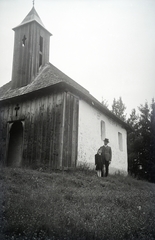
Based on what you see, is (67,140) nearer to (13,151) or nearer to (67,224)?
(13,151)

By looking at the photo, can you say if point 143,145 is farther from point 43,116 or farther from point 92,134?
point 43,116

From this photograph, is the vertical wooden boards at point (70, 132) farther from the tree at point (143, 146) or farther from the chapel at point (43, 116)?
the tree at point (143, 146)

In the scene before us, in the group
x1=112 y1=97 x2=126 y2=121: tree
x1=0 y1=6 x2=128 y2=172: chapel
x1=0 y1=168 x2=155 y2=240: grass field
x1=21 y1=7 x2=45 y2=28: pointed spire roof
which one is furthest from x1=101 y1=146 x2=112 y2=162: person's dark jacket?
x1=112 y1=97 x2=126 y2=121: tree

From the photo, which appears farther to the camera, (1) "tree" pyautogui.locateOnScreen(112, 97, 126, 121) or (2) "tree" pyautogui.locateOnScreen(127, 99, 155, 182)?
(1) "tree" pyautogui.locateOnScreen(112, 97, 126, 121)

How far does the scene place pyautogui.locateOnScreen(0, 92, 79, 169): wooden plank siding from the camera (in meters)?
12.4

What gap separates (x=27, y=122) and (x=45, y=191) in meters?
7.67

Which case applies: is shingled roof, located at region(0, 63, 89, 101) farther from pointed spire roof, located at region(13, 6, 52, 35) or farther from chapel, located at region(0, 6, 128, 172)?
pointed spire roof, located at region(13, 6, 52, 35)

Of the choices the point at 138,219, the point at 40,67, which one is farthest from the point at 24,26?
the point at 138,219

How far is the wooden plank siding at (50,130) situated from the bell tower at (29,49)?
8.51 feet

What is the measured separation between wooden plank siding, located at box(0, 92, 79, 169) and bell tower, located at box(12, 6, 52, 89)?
2.60 m

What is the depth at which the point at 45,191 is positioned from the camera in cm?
696

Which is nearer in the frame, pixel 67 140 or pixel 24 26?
pixel 67 140

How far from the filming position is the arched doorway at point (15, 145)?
50.7ft

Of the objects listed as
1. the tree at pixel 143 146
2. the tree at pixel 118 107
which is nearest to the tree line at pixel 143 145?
the tree at pixel 143 146
